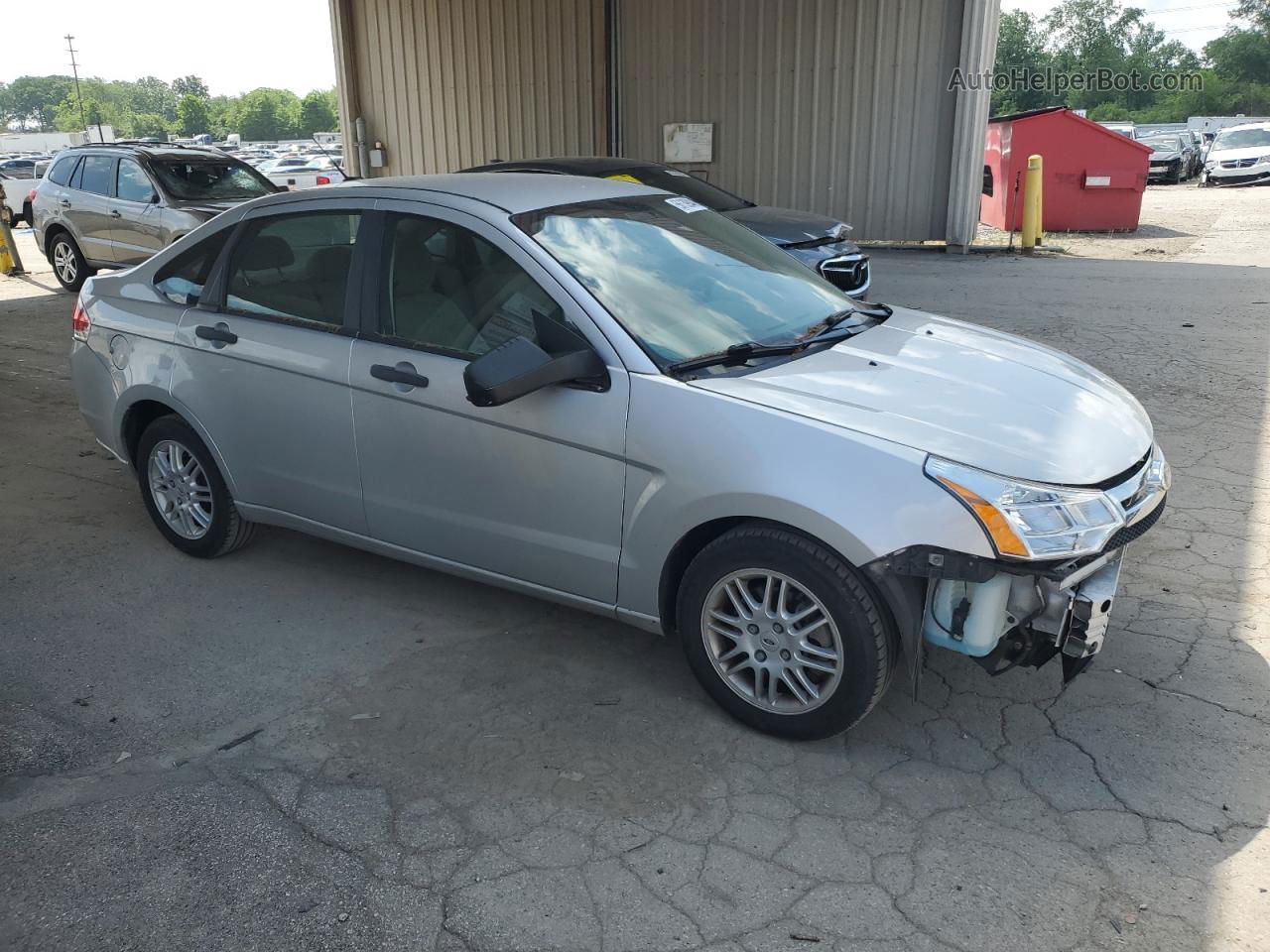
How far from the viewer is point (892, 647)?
306 cm

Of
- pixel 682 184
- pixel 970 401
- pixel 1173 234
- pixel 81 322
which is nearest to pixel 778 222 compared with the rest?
pixel 682 184

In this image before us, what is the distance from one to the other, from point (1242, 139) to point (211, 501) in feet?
93.1

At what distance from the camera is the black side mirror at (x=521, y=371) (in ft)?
10.5

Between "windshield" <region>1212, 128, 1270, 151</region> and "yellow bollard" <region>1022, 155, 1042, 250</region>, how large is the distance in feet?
50.6

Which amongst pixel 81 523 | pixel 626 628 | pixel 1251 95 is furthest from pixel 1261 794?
pixel 1251 95

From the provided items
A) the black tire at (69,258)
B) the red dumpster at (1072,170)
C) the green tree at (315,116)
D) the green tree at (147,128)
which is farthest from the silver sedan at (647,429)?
the green tree at (315,116)

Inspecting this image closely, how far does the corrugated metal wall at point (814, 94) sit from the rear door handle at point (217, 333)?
37.9 feet

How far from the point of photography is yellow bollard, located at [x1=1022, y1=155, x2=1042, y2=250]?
1363cm

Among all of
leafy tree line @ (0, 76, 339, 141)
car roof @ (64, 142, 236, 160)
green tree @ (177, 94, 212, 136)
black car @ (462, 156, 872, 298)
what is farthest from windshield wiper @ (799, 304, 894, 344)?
green tree @ (177, 94, 212, 136)

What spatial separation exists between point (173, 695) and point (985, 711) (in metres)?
2.83

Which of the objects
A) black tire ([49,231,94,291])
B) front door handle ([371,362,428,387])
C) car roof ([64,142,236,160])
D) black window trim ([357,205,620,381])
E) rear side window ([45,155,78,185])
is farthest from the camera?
black tire ([49,231,94,291])

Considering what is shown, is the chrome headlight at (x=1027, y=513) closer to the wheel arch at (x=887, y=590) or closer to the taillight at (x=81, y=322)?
the wheel arch at (x=887, y=590)

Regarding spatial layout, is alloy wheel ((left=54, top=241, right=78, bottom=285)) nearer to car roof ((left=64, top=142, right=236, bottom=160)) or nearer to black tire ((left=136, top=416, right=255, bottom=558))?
car roof ((left=64, top=142, right=236, bottom=160))

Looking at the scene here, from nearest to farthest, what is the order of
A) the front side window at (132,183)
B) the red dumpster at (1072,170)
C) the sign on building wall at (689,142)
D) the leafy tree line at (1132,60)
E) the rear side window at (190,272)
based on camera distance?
the rear side window at (190,272)
the front side window at (132,183)
the red dumpster at (1072,170)
the sign on building wall at (689,142)
the leafy tree line at (1132,60)
